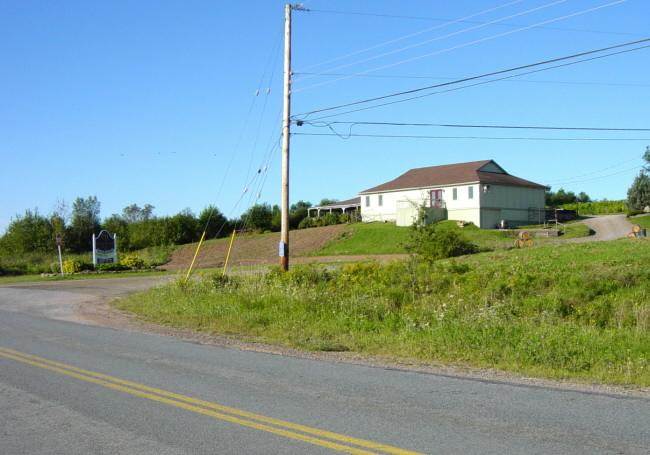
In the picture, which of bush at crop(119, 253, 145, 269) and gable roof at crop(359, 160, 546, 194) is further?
gable roof at crop(359, 160, 546, 194)

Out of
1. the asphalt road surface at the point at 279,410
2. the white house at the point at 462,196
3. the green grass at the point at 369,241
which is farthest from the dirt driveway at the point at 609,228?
the asphalt road surface at the point at 279,410

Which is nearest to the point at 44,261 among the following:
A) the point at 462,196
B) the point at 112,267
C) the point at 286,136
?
the point at 112,267

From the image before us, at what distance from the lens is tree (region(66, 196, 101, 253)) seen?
7248 centimetres

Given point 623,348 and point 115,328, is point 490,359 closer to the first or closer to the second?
point 623,348

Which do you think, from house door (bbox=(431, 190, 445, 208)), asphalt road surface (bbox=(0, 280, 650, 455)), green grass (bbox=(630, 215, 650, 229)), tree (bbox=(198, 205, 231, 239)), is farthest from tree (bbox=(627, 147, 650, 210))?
asphalt road surface (bbox=(0, 280, 650, 455))

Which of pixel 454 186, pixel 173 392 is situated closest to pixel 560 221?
pixel 454 186

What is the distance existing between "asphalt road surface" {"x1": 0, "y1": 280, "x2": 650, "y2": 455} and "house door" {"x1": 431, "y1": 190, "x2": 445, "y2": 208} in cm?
4845

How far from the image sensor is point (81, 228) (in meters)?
74.4

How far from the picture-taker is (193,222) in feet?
241

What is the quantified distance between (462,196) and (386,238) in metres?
10.1

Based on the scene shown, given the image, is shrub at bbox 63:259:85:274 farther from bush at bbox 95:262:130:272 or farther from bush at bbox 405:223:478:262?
bush at bbox 405:223:478:262

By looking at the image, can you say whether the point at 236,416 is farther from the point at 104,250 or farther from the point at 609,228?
the point at 609,228

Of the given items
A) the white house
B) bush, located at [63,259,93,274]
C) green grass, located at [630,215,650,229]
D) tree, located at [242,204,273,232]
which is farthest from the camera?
tree, located at [242,204,273,232]

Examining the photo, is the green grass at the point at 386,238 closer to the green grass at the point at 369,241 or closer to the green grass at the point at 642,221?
the green grass at the point at 369,241
